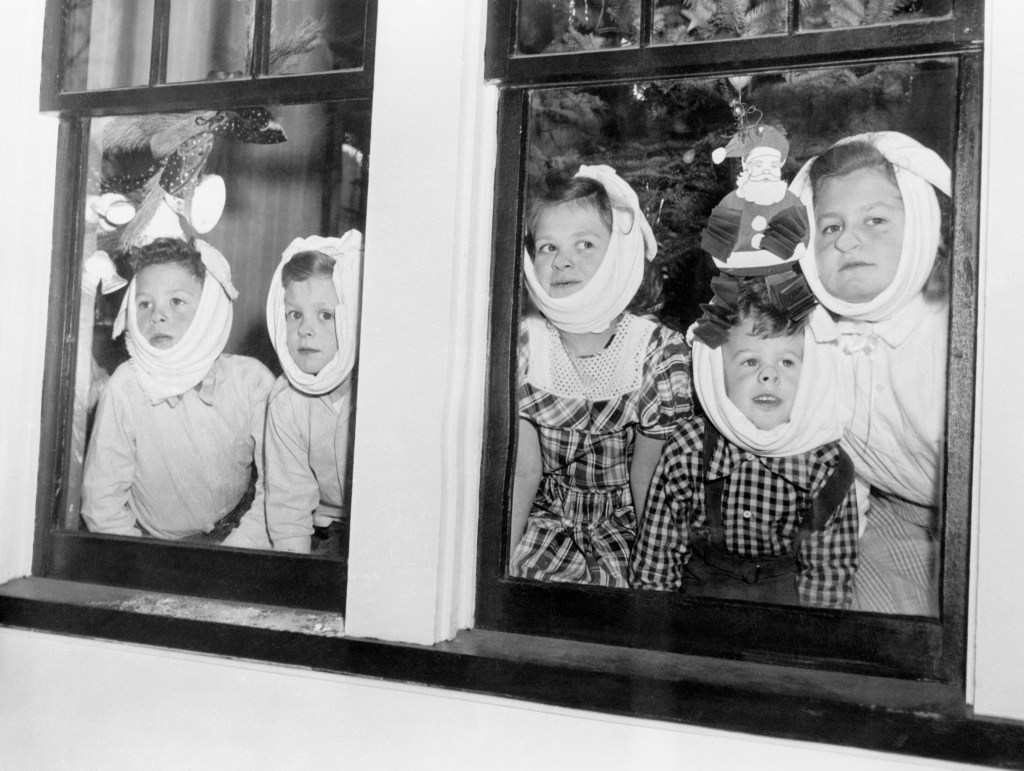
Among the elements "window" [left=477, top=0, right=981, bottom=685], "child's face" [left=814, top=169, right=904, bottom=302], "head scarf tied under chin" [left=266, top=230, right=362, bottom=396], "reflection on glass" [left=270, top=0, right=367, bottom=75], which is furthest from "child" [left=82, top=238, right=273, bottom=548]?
"child's face" [left=814, top=169, right=904, bottom=302]

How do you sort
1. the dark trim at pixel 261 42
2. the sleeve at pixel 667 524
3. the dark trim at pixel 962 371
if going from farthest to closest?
the dark trim at pixel 261 42 < the sleeve at pixel 667 524 < the dark trim at pixel 962 371

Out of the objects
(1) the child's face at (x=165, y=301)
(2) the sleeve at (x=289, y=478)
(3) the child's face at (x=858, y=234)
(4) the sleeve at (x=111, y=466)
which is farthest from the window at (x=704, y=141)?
(4) the sleeve at (x=111, y=466)

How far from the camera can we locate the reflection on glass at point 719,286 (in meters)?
2.14

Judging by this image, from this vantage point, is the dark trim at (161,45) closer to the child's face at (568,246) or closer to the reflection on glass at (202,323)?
the reflection on glass at (202,323)

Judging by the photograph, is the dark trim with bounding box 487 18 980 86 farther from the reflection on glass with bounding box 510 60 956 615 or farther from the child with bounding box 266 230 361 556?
the child with bounding box 266 230 361 556

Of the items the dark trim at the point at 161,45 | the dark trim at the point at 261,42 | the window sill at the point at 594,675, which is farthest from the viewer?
the dark trim at the point at 161,45

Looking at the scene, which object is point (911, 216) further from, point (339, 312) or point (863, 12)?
point (339, 312)

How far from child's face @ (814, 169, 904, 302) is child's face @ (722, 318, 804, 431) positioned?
0.59 feet

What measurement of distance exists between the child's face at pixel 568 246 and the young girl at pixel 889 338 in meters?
0.58

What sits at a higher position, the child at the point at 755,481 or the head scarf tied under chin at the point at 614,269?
the head scarf tied under chin at the point at 614,269

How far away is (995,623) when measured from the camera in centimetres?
197

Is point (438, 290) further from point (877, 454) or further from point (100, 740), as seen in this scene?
point (100, 740)

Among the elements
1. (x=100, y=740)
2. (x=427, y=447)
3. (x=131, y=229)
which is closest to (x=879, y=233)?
(x=427, y=447)

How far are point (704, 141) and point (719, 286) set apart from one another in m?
0.39
